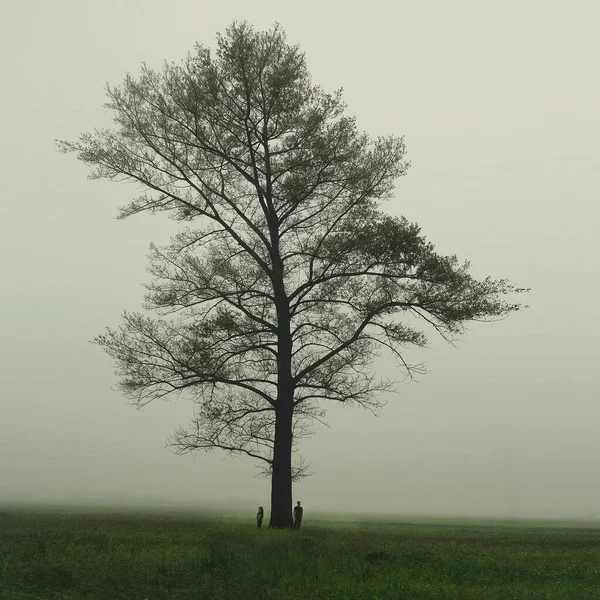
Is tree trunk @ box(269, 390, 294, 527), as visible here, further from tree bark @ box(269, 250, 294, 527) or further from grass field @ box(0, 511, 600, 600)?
grass field @ box(0, 511, 600, 600)

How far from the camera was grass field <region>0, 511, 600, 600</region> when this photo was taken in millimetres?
11336

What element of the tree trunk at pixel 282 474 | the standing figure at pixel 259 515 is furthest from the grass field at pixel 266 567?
the standing figure at pixel 259 515

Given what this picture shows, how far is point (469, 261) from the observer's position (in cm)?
2003

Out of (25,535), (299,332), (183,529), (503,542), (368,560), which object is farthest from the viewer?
(299,332)

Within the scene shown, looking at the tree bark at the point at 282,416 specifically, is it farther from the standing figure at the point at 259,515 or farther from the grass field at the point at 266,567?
the grass field at the point at 266,567

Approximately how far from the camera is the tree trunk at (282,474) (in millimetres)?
19734

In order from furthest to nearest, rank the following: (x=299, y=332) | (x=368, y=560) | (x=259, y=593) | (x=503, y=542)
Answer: (x=299, y=332)
(x=503, y=542)
(x=368, y=560)
(x=259, y=593)

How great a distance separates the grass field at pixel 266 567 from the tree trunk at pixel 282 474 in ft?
6.38

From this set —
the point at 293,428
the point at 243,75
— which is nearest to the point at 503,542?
the point at 293,428

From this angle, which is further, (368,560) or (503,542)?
(503,542)

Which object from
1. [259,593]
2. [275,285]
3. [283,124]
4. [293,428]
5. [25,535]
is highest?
[283,124]

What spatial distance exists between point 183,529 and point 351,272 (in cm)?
948

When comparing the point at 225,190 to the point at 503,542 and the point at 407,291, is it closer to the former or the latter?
the point at 407,291

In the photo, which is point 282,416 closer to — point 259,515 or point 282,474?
point 282,474
